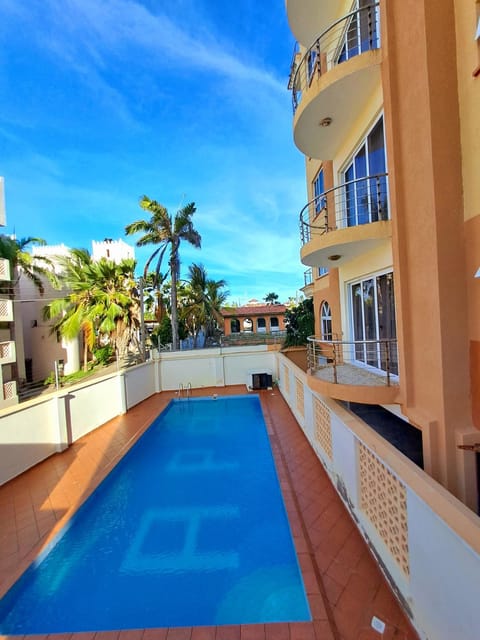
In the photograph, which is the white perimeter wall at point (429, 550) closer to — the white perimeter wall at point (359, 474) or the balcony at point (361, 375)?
the white perimeter wall at point (359, 474)

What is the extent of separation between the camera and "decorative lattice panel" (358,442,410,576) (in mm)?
3709

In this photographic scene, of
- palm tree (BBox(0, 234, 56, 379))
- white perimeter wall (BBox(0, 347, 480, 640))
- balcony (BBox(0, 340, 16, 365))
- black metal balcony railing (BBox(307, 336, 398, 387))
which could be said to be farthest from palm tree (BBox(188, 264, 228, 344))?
black metal balcony railing (BBox(307, 336, 398, 387))

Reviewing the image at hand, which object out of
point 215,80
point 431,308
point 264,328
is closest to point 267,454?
point 431,308

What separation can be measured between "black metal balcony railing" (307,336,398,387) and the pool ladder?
9.09 meters

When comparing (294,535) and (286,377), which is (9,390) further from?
(294,535)

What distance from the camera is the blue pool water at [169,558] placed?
3986 millimetres

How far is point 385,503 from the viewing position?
415 cm

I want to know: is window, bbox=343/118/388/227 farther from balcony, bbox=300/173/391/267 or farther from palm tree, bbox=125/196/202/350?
palm tree, bbox=125/196/202/350

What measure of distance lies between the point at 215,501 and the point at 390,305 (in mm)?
5849

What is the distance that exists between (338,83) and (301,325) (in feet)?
39.7

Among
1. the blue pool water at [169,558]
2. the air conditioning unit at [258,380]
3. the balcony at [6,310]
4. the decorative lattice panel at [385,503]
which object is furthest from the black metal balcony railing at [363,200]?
the balcony at [6,310]

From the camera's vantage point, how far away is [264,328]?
1715 inches

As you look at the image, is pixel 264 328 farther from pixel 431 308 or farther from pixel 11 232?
pixel 431 308

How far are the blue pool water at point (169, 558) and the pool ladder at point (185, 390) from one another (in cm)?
697
